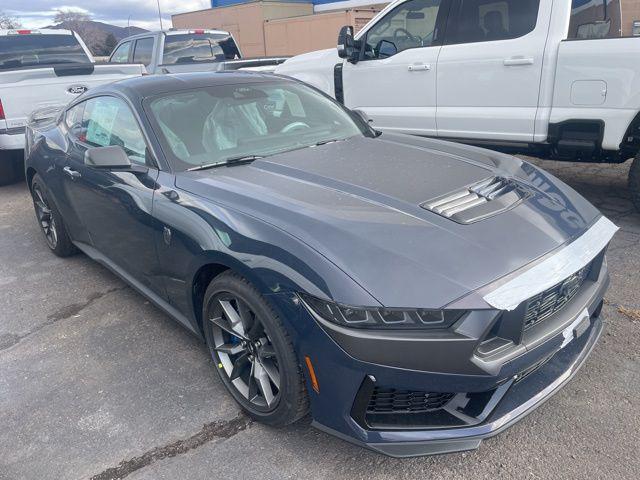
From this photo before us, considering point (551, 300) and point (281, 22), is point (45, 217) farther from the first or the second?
point (281, 22)

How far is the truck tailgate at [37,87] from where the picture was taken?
20.5 ft

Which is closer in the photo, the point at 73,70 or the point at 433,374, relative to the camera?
the point at 433,374

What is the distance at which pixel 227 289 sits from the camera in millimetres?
2488

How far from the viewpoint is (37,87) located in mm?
6391

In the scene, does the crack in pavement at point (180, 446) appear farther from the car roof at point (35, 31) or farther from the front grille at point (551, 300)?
the car roof at point (35, 31)

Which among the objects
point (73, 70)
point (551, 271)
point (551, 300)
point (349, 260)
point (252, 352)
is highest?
point (73, 70)

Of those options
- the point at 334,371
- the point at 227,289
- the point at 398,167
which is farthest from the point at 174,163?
the point at 334,371

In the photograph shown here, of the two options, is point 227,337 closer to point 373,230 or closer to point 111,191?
point 373,230

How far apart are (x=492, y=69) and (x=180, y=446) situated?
4.13 m

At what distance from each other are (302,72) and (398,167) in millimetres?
4118

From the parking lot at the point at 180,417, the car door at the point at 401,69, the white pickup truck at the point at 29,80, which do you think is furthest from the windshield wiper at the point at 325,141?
the white pickup truck at the point at 29,80

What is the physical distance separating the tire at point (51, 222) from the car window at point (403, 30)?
3.50m

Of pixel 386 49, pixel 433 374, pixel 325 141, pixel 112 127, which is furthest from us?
pixel 386 49

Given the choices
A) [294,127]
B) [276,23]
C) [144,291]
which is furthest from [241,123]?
[276,23]
